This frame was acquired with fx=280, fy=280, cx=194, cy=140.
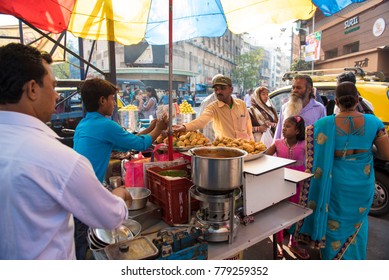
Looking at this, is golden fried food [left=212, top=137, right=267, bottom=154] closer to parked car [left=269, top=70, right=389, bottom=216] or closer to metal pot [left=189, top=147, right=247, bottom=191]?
metal pot [left=189, top=147, right=247, bottom=191]

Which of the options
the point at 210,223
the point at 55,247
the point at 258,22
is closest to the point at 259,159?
the point at 210,223

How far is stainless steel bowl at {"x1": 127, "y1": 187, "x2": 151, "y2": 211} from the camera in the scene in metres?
1.92

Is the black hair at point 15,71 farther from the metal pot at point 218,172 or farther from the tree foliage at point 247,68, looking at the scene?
the tree foliage at point 247,68

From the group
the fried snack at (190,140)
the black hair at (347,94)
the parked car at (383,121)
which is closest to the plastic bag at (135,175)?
the fried snack at (190,140)

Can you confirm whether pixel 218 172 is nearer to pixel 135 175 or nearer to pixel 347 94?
pixel 135 175

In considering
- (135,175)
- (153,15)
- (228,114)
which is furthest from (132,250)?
(153,15)

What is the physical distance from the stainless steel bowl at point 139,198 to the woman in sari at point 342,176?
1531mm

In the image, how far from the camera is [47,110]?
1.16 meters

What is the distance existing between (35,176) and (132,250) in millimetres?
694

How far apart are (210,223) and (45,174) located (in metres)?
1.04

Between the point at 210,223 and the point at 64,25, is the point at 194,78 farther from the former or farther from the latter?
the point at 210,223

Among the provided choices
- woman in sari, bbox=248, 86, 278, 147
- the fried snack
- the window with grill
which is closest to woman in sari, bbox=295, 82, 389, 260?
the fried snack
